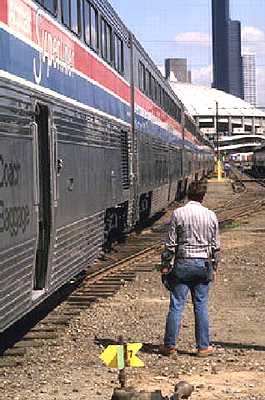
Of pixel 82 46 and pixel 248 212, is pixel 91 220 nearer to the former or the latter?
pixel 82 46

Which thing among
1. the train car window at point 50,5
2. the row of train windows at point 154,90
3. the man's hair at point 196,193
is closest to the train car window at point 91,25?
the train car window at point 50,5

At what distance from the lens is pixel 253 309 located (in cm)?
1012

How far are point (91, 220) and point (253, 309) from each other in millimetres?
2311

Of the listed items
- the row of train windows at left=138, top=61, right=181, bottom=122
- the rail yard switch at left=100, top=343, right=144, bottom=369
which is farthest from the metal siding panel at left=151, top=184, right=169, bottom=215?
the rail yard switch at left=100, top=343, right=144, bottom=369

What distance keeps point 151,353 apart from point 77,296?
330cm

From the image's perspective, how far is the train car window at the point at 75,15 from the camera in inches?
378

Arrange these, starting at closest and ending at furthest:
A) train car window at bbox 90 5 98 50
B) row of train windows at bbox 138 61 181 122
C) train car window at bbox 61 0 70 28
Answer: train car window at bbox 61 0 70 28, train car window at bbox 90 5 98 50, row of train windows at bbox 138 61 181 122

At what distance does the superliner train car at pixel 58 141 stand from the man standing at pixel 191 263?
3.93 feet

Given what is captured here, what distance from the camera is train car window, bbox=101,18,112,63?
12.2 metres

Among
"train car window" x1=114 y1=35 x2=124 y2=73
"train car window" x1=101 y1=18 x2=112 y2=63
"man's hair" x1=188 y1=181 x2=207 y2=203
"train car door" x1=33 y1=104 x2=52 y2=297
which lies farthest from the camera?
"train car window" x1=114 y1=35 x2=124 y2=73

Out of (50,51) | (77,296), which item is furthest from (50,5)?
(77,296)

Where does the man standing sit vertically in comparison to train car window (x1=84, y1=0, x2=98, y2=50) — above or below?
below

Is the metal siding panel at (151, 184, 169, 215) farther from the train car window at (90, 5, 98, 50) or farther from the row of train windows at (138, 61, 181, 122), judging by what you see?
the train car window at (90, 5, 98, 50)

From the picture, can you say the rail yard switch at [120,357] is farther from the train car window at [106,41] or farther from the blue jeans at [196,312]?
the train car window at [106,41]
